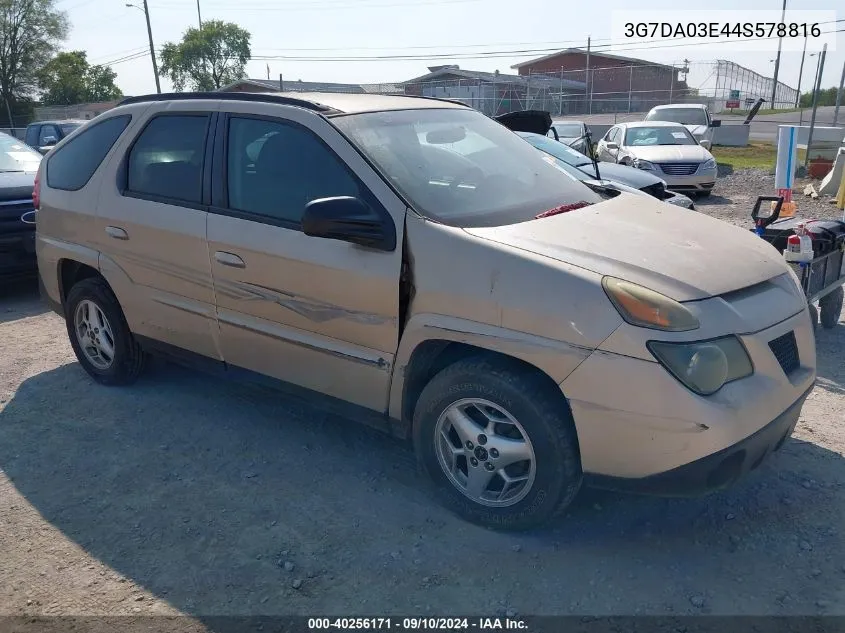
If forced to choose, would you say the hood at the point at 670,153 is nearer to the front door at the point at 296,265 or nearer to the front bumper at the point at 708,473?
the front door at the point at 296,265

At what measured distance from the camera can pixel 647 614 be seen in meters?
2.69

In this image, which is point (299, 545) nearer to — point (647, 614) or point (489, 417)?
point (489, 417)

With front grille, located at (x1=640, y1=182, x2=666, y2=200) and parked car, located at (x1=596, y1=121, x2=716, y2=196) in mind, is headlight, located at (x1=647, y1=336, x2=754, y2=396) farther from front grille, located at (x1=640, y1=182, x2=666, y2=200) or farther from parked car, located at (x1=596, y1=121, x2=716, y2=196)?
parked car, located at (x1=596, y1=121, x2=716, y2=196)

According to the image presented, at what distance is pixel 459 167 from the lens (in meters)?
3.71

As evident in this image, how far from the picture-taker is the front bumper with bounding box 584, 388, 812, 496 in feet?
8.84

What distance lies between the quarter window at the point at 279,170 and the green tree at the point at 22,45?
203 ft

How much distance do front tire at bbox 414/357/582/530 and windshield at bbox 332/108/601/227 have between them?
0.73 meters

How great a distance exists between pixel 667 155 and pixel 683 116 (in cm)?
651

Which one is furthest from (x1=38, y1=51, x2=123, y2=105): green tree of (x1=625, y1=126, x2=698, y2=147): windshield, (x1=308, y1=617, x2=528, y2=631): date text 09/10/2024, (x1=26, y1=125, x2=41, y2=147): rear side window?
(x1=308, y1=617, x2=528, y2=631): date text 09/10/2024

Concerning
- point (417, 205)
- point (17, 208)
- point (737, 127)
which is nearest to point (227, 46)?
point (737, 127)

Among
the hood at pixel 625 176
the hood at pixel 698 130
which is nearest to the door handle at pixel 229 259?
the hood at pixel 625 176

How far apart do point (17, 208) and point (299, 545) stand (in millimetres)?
5702

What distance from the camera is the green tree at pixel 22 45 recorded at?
56000 mm

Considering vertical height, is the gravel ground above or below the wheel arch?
below
